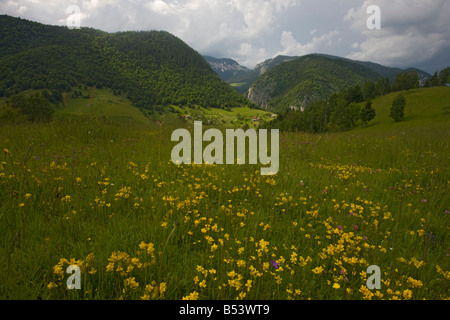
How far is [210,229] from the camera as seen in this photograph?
2705mm

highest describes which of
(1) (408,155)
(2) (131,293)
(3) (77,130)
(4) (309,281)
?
(3) (77,130)

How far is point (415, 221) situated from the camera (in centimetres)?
334

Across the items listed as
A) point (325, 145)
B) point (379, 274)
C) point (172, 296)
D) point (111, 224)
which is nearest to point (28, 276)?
point (111, 224)

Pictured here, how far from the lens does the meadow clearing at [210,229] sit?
1.88m

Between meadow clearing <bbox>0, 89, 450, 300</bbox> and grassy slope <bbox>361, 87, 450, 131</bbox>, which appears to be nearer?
meadow clearing <bbox>0, 89, 450, 300</bbox>

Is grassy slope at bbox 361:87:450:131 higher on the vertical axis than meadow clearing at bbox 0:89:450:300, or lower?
higher

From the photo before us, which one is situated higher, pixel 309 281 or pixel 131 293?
pixel 131 293

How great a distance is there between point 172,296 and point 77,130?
7.09m

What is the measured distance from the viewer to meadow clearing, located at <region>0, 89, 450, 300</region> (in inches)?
73.9

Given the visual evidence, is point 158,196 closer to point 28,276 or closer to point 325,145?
point 28,276

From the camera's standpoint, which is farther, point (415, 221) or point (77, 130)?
point (77, 130)

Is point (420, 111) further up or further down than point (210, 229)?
further up
